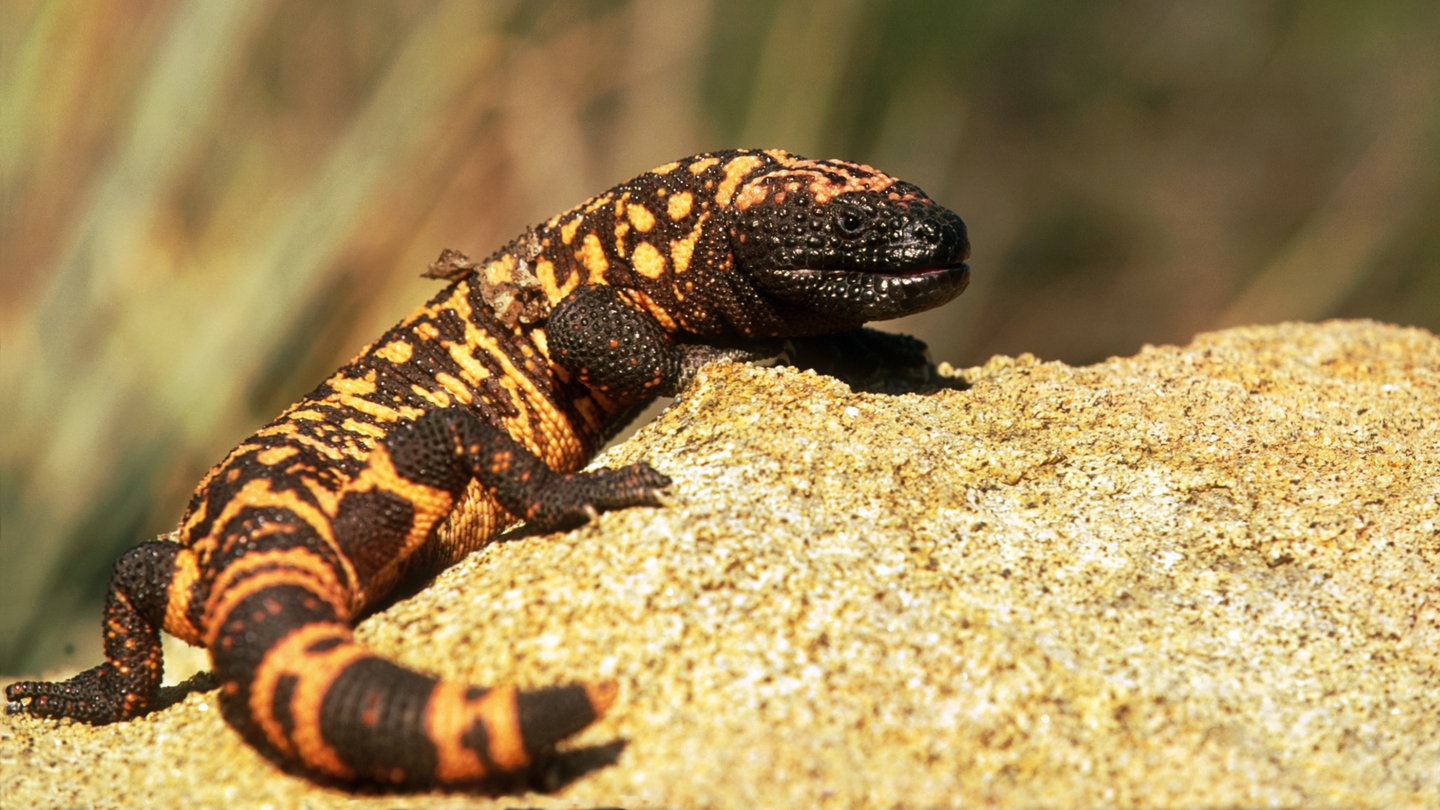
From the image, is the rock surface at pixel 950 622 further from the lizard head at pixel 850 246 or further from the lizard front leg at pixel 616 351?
the lizard head at pixel 850 246

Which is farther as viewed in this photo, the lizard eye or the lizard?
the lizard eye

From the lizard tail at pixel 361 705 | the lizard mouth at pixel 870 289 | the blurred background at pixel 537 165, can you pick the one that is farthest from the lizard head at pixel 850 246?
the blurred background at pixel 537 165

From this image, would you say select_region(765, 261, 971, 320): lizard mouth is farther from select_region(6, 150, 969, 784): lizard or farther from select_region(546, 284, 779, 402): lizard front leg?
select_region(546, 284, 779, 402): lizard front leg

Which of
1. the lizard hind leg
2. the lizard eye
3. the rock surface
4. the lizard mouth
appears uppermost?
the lizard eye

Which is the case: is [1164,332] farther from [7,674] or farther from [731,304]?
[7,674]

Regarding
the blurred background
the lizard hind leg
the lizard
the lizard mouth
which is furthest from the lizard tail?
the blurred background

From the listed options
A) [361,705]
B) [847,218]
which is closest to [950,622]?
[361,705]

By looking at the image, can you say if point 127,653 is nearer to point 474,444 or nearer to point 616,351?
point 474,444
